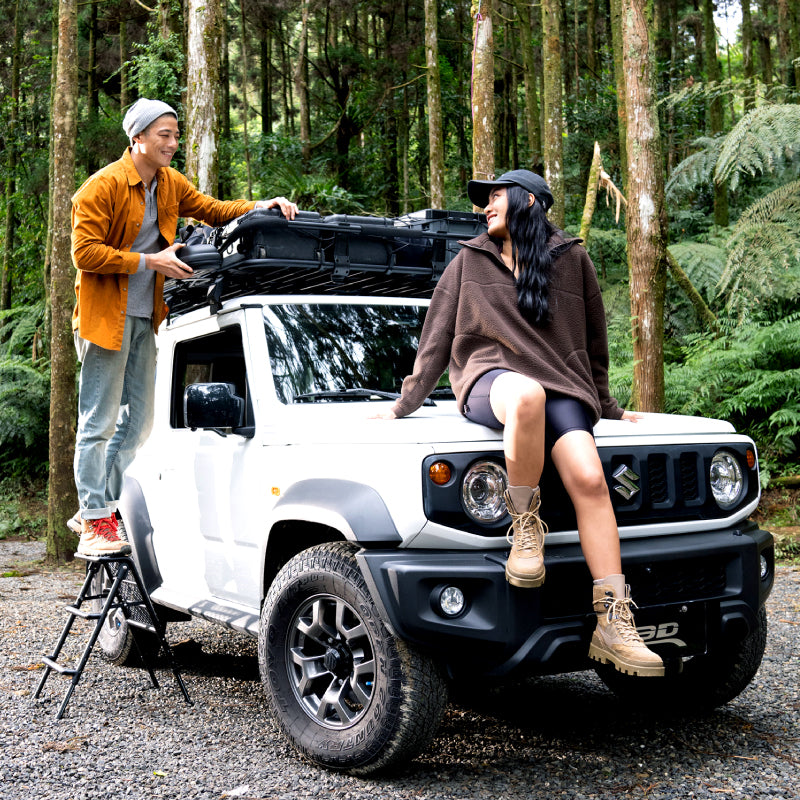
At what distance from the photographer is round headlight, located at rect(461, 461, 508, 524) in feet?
11.0

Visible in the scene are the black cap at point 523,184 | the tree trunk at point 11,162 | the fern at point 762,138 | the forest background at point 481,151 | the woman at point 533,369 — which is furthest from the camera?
the tree trunk at point 11,162

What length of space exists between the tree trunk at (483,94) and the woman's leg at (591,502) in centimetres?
720

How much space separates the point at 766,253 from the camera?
32.4 feet

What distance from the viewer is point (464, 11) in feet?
80.1

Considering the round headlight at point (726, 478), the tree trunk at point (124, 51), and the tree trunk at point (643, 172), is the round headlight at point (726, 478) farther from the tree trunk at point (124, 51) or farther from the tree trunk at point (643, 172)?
the tree trunk at point (124, 51)

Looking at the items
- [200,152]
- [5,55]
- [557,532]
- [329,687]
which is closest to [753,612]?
[557,532]

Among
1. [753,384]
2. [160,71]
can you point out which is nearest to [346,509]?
[753,384]

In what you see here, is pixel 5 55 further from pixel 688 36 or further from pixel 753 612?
pixel 753 612

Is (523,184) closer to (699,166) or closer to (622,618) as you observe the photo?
(622,618)

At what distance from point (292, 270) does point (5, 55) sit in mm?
21061

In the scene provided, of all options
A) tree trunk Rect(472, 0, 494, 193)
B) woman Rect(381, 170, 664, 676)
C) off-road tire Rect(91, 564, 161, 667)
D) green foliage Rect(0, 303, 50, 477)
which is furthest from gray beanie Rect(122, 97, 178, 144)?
green foliage Rect(0, 303, 50, 477)

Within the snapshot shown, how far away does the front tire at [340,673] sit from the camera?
129 inches

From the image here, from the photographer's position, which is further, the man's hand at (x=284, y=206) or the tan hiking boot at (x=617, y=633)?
the man's hand at (x=284, y=206)

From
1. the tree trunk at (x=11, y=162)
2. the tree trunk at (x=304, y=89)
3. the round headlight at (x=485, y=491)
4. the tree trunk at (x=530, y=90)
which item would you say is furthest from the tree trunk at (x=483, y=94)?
the tree trunk at (x=11, y=162)
